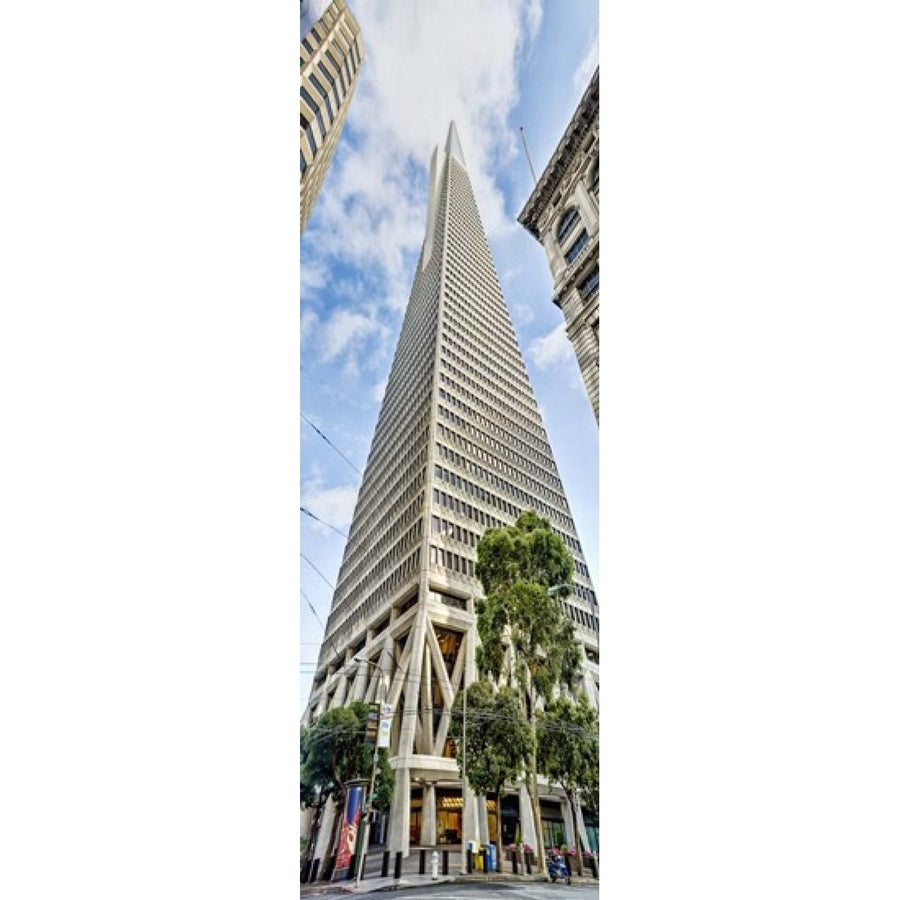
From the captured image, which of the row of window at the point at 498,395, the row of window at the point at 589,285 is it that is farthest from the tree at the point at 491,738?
the row of window at the point at 589,285

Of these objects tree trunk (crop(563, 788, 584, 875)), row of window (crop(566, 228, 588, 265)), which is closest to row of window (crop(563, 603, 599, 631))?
tree trunk (crop(563, 788, 584, 875))

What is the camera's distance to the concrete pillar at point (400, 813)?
2283mm

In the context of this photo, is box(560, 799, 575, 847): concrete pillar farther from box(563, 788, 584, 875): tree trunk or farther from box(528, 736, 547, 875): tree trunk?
box(528, 736, 547, 875): tree trunk

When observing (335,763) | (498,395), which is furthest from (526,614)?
(498,395)

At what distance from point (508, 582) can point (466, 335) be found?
2.90m

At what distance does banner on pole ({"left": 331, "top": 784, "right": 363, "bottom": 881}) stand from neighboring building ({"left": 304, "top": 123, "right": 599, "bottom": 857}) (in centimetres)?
11

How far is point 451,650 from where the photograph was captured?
8.86 feet

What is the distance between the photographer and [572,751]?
2.68 metres

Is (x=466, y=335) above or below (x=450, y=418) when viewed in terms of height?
above

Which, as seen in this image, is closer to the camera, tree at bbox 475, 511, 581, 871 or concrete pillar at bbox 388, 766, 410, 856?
concrete pillar at bbox 388, 766, 410, 856

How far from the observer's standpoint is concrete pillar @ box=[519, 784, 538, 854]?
8.11 ft

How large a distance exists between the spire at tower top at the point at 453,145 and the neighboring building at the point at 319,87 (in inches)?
153
